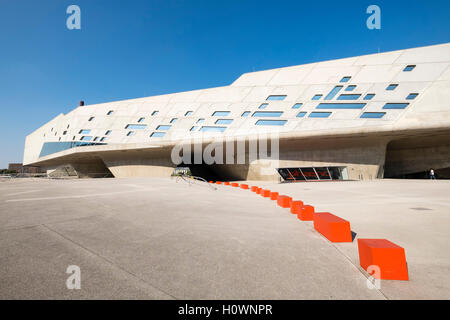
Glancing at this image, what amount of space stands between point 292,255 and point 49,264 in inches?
160

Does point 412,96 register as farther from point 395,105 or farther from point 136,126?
point 136,126

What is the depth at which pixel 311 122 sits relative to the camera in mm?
27406

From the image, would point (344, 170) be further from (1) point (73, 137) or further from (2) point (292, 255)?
(1) point (73, 137)

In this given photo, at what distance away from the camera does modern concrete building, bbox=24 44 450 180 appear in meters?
25.5

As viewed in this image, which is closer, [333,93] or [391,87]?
[391,87]

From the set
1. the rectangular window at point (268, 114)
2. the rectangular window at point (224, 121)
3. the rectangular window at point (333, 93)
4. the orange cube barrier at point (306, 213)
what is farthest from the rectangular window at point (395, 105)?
the orange cube barrier at point (306, 213)

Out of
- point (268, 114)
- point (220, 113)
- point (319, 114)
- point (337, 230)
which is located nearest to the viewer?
point (337, 230)

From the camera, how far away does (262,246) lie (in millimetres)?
4426

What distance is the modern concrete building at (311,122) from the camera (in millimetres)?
25531

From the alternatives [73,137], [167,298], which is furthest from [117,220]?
[73,137]

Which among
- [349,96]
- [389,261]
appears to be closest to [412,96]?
[349,96]

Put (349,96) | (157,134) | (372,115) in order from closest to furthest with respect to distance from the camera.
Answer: (372,115) < (349,96) < (157,134)

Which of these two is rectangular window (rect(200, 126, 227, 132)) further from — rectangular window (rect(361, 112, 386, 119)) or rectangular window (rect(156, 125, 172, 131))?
rectangular window (rect(361, 112, 386, 119))
